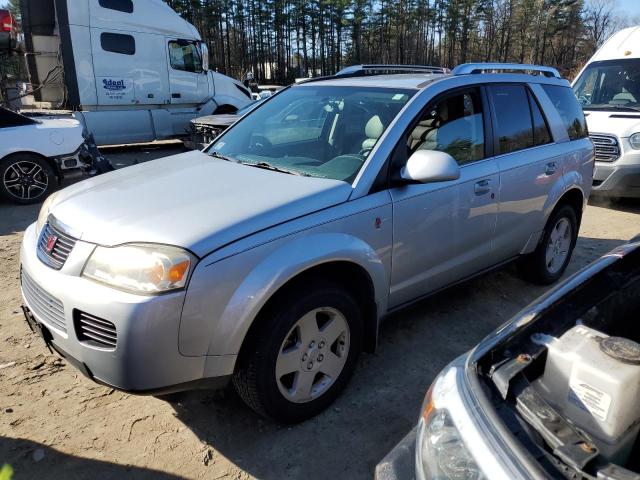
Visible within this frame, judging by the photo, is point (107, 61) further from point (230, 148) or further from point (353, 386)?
point (353, 386)

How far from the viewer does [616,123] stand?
24.6ft

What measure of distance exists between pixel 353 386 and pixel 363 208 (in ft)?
3.69

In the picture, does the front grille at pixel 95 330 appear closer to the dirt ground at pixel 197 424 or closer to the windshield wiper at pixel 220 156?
the dirt ground at pixel 197 424

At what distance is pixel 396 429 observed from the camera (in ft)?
9.03

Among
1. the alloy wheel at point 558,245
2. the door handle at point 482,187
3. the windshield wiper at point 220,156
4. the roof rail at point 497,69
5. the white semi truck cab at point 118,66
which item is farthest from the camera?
the white semi truck cab at point 118,66

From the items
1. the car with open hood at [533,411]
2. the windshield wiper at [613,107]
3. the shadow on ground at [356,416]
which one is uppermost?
the windshield wiper at [613,107]

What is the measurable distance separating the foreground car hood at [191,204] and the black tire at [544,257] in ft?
8.04

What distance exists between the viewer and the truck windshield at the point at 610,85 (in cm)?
802

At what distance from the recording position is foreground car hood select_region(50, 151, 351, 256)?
2277 mm

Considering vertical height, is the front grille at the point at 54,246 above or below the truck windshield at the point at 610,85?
below

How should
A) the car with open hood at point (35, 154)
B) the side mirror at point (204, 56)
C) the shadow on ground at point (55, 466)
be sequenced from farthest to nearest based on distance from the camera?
the side mirror at point (204, 56) → the car with open hood at point (35, 154) → the shadow on ground at point (55, 466)

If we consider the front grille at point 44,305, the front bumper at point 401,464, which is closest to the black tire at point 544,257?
the front bumper at point 401,464

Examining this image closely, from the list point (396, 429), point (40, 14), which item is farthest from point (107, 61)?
point (396, 429)

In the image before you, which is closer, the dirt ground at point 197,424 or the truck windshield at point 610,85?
the dirt ground at point 197,424
